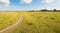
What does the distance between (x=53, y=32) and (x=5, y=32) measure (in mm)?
5766

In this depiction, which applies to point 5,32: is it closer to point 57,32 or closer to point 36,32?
point 36,32

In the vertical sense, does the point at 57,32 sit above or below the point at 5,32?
below

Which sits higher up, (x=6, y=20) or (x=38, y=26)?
(x=38, y=26)

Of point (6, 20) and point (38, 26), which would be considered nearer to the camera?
point (38, 26)

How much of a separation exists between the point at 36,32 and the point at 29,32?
80 cm

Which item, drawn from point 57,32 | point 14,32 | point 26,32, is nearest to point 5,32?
point 14,32

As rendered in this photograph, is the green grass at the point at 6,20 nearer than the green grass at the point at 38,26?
No

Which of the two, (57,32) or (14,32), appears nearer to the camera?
(14,32)

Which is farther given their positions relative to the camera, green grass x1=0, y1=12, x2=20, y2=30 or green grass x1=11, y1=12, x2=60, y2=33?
green grass x1=0, y1=12, x2=20, y2=30

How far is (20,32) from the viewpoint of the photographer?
14.8m

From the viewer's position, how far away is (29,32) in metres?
15.0

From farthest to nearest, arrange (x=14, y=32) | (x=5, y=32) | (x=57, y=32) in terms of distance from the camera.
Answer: (x=57, y=32) → (x=14, y=32) → (x=5, y=32)

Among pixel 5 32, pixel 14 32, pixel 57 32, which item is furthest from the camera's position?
pixel 57 32

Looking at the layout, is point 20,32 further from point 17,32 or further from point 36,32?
point 36,32
